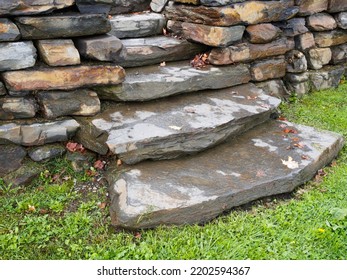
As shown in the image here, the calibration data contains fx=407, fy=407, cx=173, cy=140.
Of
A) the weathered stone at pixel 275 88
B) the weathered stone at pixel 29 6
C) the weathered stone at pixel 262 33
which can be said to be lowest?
the weathered stone at pixel 275 88

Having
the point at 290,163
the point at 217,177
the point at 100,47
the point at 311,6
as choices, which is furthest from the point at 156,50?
the point at 311,6

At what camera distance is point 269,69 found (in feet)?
15.2

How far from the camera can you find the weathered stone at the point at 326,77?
5.18 m

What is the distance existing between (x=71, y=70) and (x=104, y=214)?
115 cm

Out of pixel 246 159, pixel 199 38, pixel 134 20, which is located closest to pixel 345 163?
pixel 246 159

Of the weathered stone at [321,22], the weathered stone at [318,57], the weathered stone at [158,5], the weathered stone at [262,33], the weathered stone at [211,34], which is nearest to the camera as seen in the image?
the weathered stone at [211,34]

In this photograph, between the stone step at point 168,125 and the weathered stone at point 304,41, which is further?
the weathered stone at point 304,41

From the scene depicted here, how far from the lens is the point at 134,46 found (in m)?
4.04

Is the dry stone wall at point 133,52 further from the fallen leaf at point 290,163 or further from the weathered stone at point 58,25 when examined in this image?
Answer: the fallen leaf at point 290,163

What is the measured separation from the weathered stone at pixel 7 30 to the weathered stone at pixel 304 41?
11.1ft

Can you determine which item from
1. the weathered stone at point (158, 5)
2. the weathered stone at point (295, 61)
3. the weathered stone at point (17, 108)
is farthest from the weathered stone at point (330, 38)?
the weathered stone at point (17, 108)

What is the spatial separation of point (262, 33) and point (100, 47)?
200 centimetres

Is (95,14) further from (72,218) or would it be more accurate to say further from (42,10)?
(72,218)

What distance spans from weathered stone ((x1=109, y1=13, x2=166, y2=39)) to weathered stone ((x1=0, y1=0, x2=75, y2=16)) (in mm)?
1175
